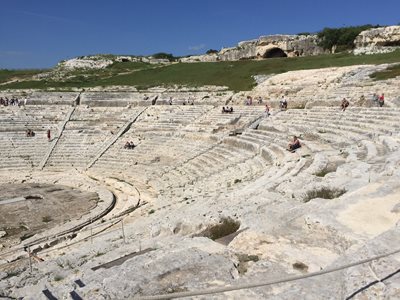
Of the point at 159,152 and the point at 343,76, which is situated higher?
the point at 343,76

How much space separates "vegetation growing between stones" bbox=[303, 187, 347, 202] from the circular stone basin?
8.32m

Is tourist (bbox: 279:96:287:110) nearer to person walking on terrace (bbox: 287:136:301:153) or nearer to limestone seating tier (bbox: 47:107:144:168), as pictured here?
person walking on terrace (bbox: 287:136:301:153)

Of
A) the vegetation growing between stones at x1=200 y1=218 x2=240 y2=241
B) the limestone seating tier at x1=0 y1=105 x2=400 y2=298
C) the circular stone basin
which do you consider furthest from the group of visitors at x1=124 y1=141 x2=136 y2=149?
the vegetation growing between stones at x1=200 y1=218 x2=240 y2=241

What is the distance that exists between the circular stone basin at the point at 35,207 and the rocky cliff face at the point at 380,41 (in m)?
32.3

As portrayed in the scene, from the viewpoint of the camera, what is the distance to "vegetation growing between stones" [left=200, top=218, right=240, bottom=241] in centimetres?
676

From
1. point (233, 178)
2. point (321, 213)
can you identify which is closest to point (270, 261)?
point (321, 213)

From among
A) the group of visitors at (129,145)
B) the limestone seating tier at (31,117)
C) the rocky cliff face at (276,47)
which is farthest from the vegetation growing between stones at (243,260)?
the rocky cliff face at (276,47)

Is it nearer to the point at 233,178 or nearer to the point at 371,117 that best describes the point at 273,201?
the point at 233,178

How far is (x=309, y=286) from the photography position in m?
3.95

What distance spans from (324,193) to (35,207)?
11.2 metres

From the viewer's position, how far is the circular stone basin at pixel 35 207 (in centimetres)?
1291

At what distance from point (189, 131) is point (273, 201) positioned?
1669 cm

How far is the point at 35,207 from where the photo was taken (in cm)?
1535

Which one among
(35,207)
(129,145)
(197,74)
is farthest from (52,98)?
(35,207)
